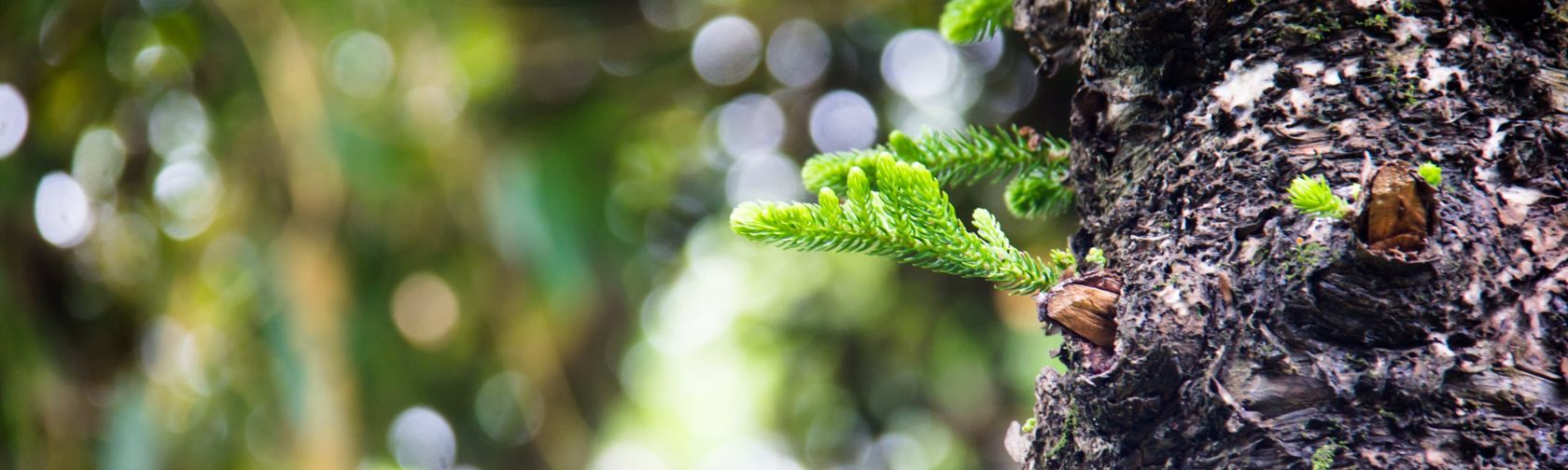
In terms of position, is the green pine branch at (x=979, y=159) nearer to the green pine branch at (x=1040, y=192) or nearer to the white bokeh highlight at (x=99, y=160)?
the green pine branch at (x=1040, y=192)

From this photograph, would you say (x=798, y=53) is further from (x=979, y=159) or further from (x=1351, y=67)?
(x=1351, y=67)

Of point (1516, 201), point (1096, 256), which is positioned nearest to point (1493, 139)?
point (1516, 201)

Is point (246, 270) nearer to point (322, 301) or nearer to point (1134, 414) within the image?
point (322, 301)

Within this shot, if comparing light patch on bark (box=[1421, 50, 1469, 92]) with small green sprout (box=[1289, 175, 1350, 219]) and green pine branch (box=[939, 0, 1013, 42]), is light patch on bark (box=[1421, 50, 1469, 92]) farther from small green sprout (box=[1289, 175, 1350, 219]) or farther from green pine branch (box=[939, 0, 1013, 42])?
green pine branch (box=[939, 0, 1013, 42])

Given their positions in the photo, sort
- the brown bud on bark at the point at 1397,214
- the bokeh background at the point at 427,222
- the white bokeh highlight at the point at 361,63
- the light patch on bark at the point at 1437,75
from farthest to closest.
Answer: the white bokeh highlight at the point at 361,63 → the bokeh background at the point at 427,222 → the light patch on bark at the point at 1437,75 → the brown bud on bark at the point at 1397,214

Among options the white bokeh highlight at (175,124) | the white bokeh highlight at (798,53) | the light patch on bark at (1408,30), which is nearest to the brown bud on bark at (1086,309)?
the light patch on bark at (1408,30)

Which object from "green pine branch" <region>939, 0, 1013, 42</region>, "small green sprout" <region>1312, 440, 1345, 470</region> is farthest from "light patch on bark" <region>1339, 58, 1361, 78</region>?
"green pine branch" <region>939, 0, 1013, 42</region>
